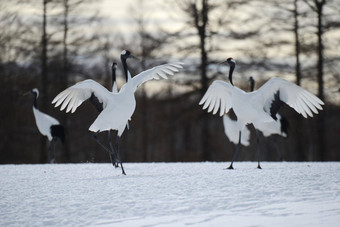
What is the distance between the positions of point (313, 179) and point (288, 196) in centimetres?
182

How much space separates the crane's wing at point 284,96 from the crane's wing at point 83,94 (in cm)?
295

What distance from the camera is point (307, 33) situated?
21.9 m

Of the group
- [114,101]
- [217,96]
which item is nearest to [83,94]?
[114,101]

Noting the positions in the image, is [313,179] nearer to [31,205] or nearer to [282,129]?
[31,205]

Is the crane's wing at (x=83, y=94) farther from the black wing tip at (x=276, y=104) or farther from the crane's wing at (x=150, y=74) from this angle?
the black wing tip at (x=276, y=104)

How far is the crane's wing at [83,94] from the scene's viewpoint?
10.3 metres

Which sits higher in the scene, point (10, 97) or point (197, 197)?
point (10, 97)

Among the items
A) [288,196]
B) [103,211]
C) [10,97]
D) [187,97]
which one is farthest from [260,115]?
[10,97]

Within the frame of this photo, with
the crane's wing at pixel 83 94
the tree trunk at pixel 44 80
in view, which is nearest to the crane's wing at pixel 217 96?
the crane's wing at pixel 83 94

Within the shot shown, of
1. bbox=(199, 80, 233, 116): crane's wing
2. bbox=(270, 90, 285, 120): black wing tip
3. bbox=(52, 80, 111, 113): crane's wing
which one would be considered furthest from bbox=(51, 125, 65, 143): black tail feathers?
bbox=(270, 90, 285, 120): black wing tip

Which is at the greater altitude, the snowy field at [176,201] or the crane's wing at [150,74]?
the crane's wing at [150,74]

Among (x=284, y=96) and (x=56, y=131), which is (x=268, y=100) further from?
(x=56, y=131)

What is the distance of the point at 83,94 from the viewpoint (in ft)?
35.7

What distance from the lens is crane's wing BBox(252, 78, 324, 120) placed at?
10859 mm
